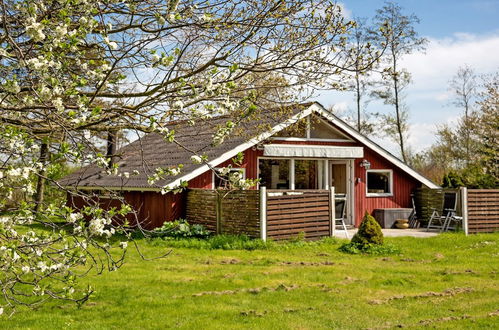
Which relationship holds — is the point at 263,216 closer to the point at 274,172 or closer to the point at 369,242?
the point at 369,242

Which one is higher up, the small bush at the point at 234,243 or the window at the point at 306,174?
the window at the point at 306,174

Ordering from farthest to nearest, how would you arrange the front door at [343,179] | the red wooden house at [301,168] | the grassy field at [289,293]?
1. the front door at [343,179]
2. the red wooden house at [301,168]
3. the grassy field at [289,293]

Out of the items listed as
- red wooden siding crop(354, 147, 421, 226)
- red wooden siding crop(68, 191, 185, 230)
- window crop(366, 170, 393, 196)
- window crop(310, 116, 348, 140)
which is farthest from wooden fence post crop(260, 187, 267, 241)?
window crop(366, 170, 393, 196)

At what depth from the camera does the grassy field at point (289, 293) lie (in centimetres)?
712

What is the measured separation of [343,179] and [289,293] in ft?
40.4

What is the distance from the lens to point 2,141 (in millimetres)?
4594

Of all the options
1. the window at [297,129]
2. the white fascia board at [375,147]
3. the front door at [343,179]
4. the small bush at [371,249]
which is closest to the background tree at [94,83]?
the window at [297,129]

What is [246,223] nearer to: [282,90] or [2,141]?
[282,90]

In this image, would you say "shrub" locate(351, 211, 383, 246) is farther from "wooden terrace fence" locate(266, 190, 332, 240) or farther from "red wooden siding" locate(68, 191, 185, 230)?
"red wooden siding" locate(68, 191, 185, 230)

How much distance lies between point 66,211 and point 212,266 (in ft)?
24.2

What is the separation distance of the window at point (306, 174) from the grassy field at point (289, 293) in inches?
268

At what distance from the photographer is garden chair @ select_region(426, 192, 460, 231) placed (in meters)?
18.2

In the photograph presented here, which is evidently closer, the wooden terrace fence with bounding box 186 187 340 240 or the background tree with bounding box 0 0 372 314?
the background tree with bounding box 0 0 372 314

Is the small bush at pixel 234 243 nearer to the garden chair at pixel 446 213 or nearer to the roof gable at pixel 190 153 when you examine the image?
the roof gable at pixel 190 153
